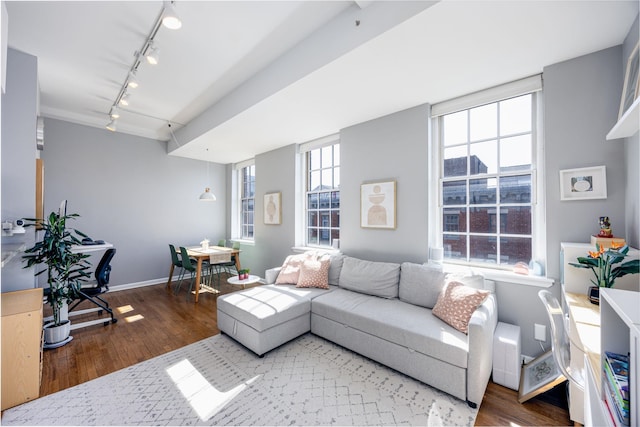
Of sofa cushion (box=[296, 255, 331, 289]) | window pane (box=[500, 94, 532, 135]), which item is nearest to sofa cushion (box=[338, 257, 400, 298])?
sofa cushion (box=[296, 255, 331, 289])

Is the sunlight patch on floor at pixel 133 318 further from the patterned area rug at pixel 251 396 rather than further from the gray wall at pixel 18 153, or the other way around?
the patterned area rug at pixel 251 396

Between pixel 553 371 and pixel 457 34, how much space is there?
106 inches

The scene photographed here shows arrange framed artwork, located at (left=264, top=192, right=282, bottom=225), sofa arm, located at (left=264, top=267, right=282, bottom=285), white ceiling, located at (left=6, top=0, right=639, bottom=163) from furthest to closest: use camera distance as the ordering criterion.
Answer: framed artwork, located at (left=264, top=192, right=282, bottom=225) → sofa arm, located at (left=264, top=267, right=282, bottom=285) → white ceiling, located at (left=6, top=0, right=639, bottom=163)

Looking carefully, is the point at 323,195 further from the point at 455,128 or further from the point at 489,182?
the point at 489,182

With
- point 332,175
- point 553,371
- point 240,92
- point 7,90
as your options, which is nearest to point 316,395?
point 553,371

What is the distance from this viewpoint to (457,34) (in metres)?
1.87

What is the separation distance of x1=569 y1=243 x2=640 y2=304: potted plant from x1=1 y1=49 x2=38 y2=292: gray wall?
15.8 ft

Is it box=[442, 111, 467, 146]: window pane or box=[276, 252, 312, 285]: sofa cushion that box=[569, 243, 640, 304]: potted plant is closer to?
box=[442, 111, 467, 146]: window pane

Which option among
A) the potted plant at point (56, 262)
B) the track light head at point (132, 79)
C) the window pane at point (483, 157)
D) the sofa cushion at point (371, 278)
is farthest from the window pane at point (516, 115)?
the potted plant at point (56, 262)

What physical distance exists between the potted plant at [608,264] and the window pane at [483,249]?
988mm

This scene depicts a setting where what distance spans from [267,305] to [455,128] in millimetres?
2995

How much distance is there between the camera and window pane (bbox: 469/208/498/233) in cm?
275

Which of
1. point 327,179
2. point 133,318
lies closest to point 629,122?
point 327,179

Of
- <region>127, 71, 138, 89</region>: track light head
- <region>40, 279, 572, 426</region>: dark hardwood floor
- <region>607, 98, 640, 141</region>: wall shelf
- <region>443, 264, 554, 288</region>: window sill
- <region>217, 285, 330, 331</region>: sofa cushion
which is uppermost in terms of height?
<region>127, 71, 138, 89</region>: track light head
